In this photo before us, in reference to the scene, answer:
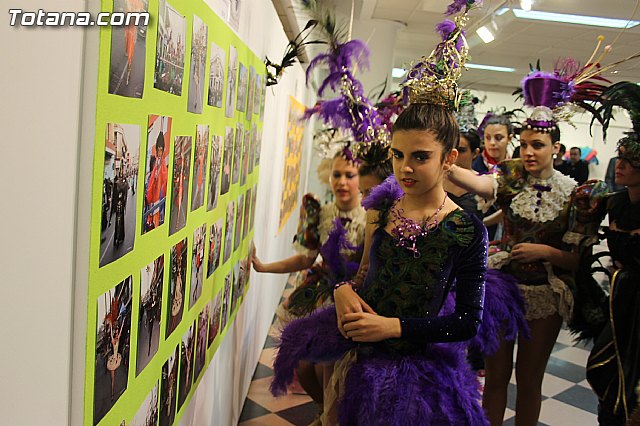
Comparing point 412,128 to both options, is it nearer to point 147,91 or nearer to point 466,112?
point 147,91

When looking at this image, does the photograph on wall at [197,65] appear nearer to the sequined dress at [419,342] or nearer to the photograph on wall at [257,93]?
the sequined dress at [419,342]

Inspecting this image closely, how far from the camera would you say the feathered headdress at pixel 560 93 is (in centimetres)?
311

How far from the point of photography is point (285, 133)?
15.4ft

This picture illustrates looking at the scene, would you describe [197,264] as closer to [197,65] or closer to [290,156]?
[197,65]

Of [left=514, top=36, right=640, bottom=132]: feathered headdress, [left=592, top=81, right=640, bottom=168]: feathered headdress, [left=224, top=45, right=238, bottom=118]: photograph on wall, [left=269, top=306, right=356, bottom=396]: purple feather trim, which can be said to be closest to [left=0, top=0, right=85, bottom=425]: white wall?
[left=224, top=45, right=238, bottom=118]: photograph on wall

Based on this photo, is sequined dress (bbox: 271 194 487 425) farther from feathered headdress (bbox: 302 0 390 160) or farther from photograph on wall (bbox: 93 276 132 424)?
photograph on wall (bbox: 93 276 132 424)

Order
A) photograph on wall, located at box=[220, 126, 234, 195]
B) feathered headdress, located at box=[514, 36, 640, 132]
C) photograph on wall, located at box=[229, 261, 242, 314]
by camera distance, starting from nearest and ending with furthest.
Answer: photograph on wall, located at box=[220, 126, 234, 195], photograph on wall, located at box=[229, 261, 242, 314], feathered headdress, located at box=[514, 36, 640, 132]

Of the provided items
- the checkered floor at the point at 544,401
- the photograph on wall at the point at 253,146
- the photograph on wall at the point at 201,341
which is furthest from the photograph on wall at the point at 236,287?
the photograph on wall at the point at 201,341

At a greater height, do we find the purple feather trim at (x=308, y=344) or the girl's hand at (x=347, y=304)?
the girl's hand at (x=347, y=304)

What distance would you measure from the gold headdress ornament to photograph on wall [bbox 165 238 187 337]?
1000 mm

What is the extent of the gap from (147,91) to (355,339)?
1103mm

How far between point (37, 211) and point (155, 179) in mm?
442

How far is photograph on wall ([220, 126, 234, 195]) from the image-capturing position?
2019mm

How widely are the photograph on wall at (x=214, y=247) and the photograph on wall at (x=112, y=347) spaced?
2.52 ft
